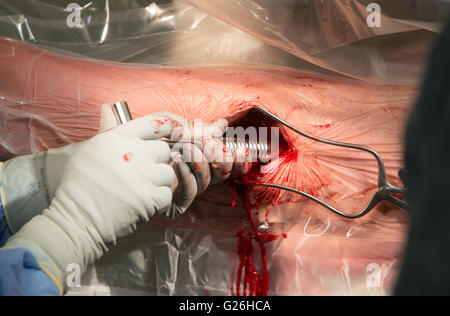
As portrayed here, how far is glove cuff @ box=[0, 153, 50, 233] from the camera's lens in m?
0.95

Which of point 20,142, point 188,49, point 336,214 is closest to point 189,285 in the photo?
point 336,214

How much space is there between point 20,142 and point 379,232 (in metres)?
1.11

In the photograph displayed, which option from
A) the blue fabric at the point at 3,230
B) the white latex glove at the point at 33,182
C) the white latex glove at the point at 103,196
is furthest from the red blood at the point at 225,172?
the blue fabric at the point at 3,230

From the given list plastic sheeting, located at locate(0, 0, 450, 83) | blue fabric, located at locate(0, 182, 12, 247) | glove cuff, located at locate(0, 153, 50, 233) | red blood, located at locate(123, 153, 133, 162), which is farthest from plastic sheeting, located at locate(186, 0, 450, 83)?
blue fabric, located at locate(0, 182, 12, 247)

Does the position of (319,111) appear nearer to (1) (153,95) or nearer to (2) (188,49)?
(1) (153,95)

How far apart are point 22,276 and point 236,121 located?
2.12 feet

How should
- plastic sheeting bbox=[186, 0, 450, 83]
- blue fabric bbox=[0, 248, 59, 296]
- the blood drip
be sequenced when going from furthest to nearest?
plastic sheeting bbox=[186, 0, 450, 83] → the blood drip → blue fabric bbox=[0, 248, 59, 296]

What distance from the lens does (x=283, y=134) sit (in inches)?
39.4

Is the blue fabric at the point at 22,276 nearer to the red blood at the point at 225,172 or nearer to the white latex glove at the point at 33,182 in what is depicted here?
the white latex glove at the point at 33,182

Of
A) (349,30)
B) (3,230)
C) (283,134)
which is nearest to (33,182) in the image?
(3,230)

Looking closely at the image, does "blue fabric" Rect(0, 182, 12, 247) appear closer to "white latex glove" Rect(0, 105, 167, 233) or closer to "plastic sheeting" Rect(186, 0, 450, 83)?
"white latex glove" Rect(0, 105, 167, 233)

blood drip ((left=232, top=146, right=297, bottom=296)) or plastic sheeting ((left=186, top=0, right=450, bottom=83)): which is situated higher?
plastic sheeting ((left=186, top=0, right=450, bottom=83))

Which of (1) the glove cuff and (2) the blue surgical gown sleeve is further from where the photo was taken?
(1) the glove cuff

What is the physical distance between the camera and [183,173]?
0.90m
